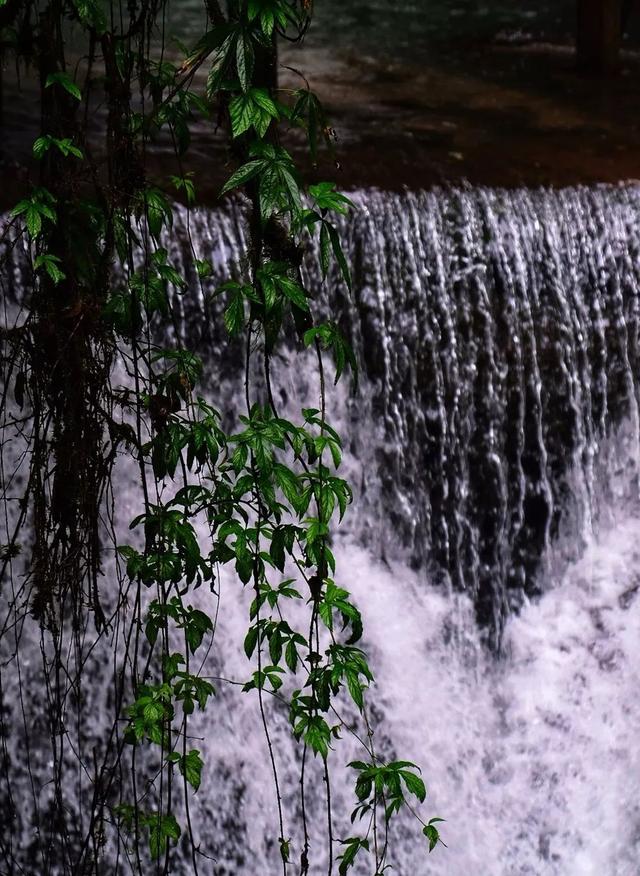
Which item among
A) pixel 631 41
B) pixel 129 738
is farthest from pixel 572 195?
pixel 631 41

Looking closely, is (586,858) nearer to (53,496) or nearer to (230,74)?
(53,496)

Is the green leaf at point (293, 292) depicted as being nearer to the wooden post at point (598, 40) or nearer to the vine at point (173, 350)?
the vine at point (173, 350)

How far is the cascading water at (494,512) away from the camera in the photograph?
13.4 feet

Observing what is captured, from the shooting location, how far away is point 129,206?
242 cm

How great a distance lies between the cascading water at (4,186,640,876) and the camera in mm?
4078

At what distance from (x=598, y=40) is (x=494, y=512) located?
130 inches

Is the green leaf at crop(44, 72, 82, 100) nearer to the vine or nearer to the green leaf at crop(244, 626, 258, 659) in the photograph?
the vine

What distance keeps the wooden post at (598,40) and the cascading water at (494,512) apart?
2.19 meters

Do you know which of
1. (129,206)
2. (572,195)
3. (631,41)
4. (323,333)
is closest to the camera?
(323,333)

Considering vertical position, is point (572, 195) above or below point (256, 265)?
above

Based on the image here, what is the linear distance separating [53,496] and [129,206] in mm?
741

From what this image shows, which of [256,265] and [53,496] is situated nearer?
[256,265]

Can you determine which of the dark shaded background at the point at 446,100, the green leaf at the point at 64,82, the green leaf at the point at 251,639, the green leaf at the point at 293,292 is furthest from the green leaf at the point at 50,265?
the dark shaded background at the point at 446,100

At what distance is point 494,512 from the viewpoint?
440 cm
